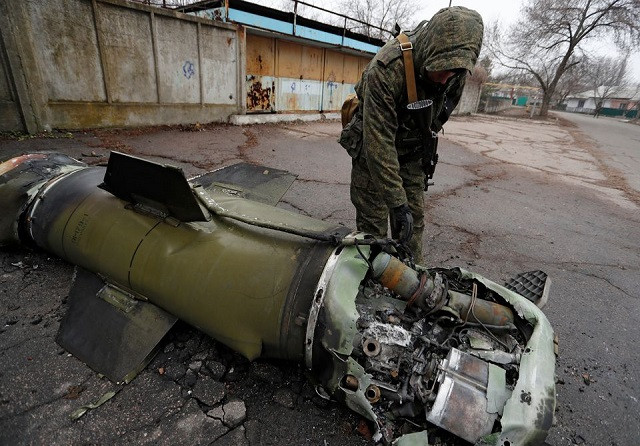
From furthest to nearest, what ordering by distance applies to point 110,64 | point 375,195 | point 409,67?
point 110,64 < point 375,195 < point 409,67

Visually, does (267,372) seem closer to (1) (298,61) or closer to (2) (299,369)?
(2) (299,369)

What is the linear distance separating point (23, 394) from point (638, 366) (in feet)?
10.4

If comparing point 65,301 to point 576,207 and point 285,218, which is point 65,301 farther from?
point 576,207

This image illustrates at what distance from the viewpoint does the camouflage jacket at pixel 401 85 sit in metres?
1.57

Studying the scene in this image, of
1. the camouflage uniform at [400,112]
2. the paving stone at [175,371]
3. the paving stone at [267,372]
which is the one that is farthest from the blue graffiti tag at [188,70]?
the paving stone at [267,372]

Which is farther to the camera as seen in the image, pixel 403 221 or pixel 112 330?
pixel 403 221

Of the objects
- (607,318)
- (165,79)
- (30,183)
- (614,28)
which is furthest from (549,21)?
(30,183)

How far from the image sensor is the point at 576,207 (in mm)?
4672

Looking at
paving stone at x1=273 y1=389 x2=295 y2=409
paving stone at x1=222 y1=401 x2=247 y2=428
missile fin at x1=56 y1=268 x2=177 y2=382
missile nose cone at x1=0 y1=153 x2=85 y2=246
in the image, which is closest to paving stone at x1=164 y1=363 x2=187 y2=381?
missile fin at x1=56 y1=268 x2=177 y2=382

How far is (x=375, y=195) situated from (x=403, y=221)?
0.37m

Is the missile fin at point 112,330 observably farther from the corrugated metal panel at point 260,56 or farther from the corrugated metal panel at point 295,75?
the corrugated metal panel at point 260,56

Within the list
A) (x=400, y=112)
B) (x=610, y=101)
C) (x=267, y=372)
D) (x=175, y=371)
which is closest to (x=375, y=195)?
(x=400, y=112)

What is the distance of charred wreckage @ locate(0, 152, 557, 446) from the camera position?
1208mm

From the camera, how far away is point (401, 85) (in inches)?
71.6
